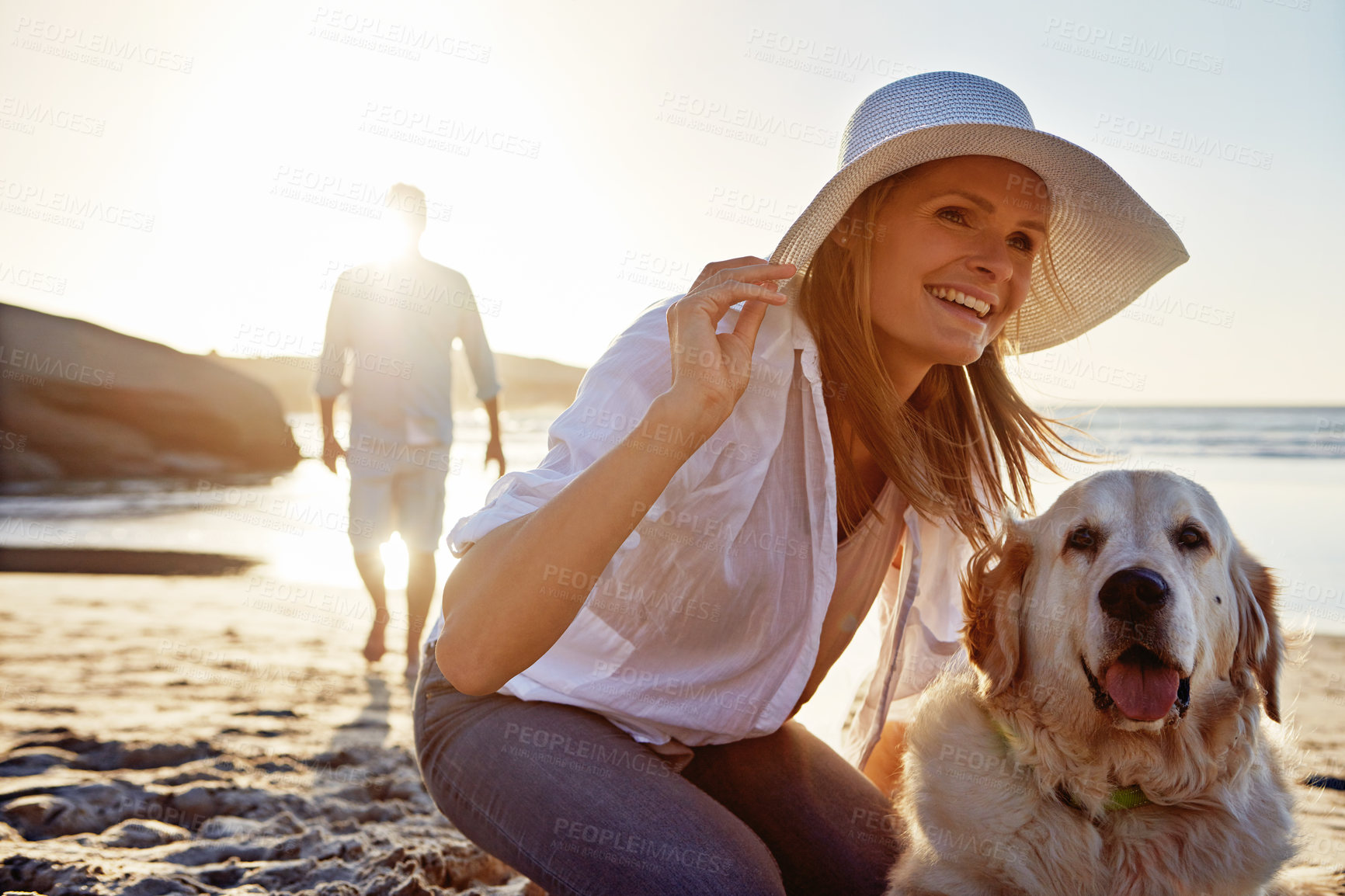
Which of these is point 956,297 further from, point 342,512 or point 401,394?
point 342,512

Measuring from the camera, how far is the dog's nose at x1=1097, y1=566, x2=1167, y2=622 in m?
1.89

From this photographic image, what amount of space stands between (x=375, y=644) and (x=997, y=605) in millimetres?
4230

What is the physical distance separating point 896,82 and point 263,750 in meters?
3.38

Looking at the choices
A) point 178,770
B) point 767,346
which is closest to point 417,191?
point 178,770

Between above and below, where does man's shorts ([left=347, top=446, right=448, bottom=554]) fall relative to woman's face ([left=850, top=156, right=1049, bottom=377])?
below

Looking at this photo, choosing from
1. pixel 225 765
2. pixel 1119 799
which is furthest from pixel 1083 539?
pixel 225 765

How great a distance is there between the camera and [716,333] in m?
1.76

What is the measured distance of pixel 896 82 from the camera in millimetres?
2420

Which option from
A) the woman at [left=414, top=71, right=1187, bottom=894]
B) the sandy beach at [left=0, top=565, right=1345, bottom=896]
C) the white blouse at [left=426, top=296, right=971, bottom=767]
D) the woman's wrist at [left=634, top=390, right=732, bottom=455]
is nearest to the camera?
the woman's wrist at [left=634, top=390, right=732, bottom=455]

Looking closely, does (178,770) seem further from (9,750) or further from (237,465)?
(237,465)

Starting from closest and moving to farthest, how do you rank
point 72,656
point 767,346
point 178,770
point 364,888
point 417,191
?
point 767,346 → point 364,888 → point 178,770 → point 72,656 → point 417,191

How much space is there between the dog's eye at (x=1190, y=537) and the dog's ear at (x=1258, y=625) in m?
0.14

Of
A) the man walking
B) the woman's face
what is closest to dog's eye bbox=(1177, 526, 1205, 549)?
the woman's face

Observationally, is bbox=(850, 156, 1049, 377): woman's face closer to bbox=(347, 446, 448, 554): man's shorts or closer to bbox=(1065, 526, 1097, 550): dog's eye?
bbox=(1065, 526, 1097, 550): dog's eye
